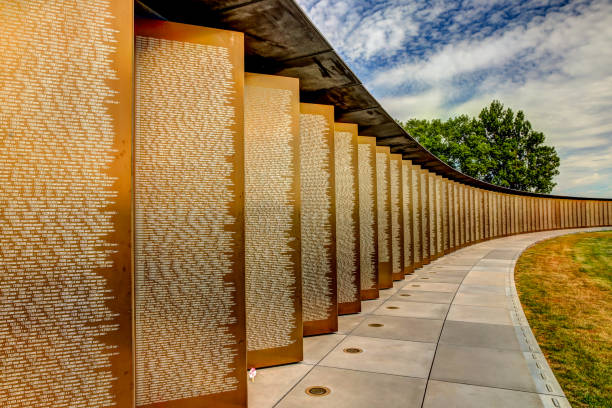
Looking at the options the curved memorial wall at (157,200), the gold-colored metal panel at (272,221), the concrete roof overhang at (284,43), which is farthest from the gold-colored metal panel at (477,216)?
the gold-colored metal panel at (272,221)

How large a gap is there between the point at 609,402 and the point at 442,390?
1.73m

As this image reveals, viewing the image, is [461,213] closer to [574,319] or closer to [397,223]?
[397,223]

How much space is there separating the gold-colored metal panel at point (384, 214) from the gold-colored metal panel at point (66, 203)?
866 centimetres

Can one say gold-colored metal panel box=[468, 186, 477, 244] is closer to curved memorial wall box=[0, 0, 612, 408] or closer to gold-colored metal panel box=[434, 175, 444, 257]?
gold-colored metal panel box=[434, 175, 444, 257]

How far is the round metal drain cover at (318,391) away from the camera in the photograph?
430 cm

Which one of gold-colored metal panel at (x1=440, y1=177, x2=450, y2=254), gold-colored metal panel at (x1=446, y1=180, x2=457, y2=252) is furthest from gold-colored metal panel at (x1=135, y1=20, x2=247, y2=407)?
gold-colored metal panel at (x1=446, y1=180, x2=457, y2=252)

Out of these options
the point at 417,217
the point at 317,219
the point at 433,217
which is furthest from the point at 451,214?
the point at 317,219

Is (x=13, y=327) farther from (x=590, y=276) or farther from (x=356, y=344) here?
(x=590, y=276)

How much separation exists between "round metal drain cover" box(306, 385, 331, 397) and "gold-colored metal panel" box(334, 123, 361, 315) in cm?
360

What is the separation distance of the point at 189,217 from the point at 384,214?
795 cm

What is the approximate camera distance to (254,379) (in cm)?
482

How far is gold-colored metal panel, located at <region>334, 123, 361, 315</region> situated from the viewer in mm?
8102

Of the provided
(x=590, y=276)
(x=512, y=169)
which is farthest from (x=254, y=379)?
(x=512, y=169)

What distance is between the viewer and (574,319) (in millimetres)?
7605
